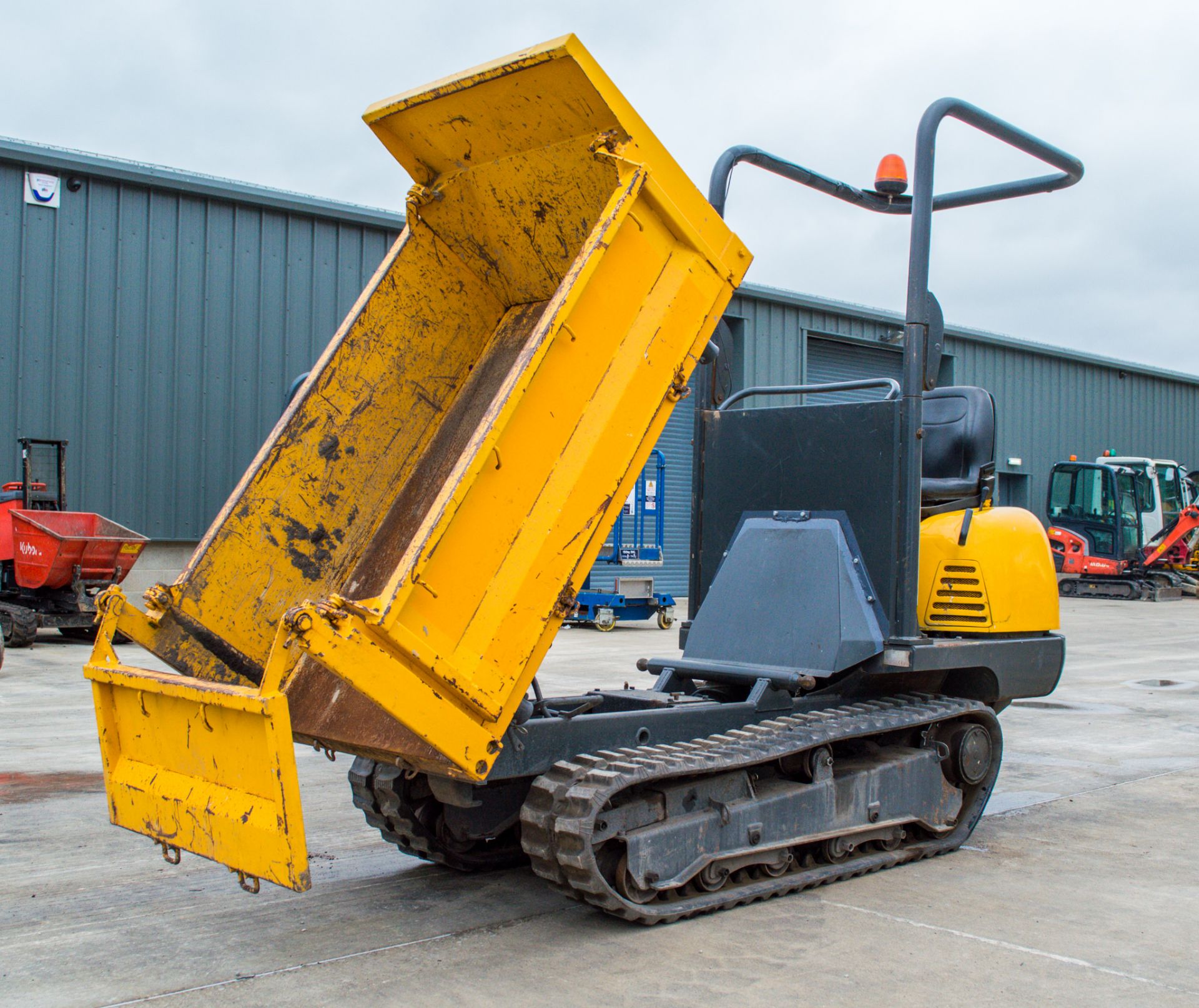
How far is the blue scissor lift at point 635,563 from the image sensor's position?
56.4ft

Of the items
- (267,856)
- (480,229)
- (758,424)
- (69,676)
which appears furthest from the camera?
(69,676)

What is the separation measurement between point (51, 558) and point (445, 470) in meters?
10.5

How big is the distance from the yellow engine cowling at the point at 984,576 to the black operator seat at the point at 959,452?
227 mm

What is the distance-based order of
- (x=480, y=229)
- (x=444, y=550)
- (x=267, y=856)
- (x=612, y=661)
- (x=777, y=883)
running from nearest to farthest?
1. (x=267, y=856)
2. (x=444, y=550)
3. (x=777, y=883)
4. (x=480, y=229)
5. (x=612, y=661)

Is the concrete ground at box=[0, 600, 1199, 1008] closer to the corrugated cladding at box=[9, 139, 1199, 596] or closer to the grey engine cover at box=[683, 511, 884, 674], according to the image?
the grey engine cover at box=[683, 511, 884, 674]

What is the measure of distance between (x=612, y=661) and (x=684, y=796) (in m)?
8.69

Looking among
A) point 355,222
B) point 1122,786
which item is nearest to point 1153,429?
point 355,222

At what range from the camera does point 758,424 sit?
18.6 ft

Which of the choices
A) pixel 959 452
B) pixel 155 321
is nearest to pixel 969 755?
pixel 959 452

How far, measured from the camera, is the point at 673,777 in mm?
4113

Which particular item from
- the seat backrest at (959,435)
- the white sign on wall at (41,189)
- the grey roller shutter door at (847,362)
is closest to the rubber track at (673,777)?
the seat backrest at (959,435)

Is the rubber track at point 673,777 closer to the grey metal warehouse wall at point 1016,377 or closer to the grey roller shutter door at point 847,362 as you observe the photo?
the grey metal warehouse wall at point 1016,377

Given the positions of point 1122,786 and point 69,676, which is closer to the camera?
point 1122,786

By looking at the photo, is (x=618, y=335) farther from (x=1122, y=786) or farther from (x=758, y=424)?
(x=1122, y=786)
